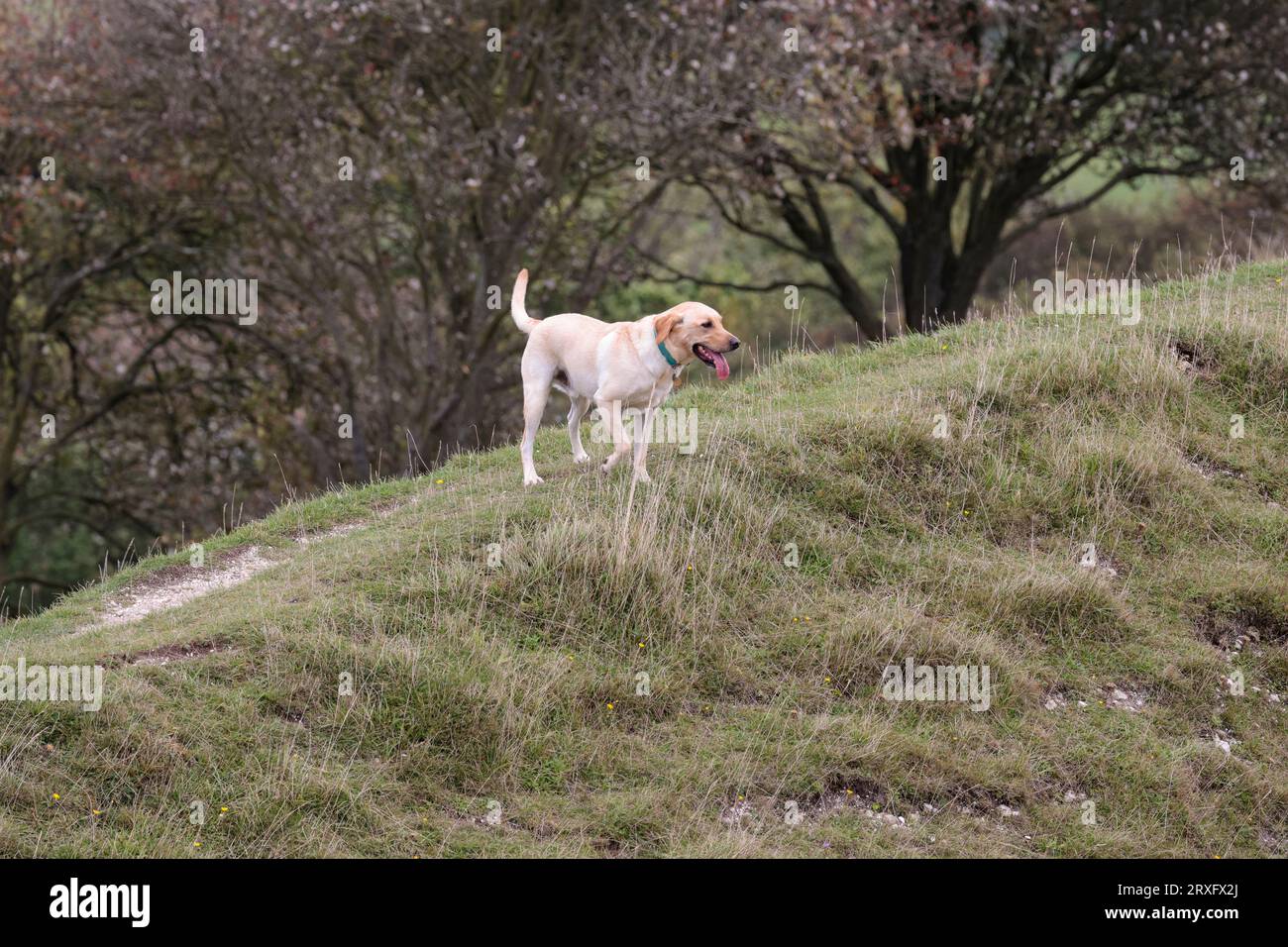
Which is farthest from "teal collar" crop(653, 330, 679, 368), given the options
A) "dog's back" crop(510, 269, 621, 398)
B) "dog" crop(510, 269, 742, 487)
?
"dog's back" crop(510, 269, 621, 398)

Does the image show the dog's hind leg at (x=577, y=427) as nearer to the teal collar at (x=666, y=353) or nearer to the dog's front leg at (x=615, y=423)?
the dog's front leg at (x=615, y=423)

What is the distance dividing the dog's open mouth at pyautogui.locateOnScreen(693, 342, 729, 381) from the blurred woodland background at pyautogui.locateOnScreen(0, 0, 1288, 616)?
6329mm

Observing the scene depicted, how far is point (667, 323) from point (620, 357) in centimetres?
41

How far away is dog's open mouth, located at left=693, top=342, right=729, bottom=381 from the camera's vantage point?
8628 millimetres

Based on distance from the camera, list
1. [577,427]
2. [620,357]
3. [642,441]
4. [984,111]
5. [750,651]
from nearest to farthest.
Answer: [750,651] → [620,357] → [642,441] → [577,427] → [984,111]

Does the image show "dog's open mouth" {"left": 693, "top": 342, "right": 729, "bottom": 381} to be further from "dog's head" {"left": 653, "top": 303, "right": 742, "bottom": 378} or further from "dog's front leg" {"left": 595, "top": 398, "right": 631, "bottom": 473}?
"dog's front leg" {"left": 595, "top": 398, "right": 631, "bottom": 473}

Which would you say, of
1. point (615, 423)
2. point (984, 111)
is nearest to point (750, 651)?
point (615, 423)

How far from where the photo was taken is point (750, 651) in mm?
8680

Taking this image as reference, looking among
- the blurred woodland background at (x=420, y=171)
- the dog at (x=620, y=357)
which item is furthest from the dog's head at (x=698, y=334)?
the blurred woodland background at (x=420, y=171)

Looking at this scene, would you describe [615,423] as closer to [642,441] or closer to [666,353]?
[642,441]

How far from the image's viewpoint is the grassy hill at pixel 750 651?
285 inches

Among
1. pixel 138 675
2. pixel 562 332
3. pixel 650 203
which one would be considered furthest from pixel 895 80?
pixel 138 675

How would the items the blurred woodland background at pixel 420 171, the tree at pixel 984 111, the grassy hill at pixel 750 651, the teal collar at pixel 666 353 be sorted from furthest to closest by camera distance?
the tree at pixel 984 111 < the blurred woodland background at pixel 420 171 < the teal collar at pixel 666 353 < the grassy hill at pixel 750 651

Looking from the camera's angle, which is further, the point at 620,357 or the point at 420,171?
the point at 420,171
